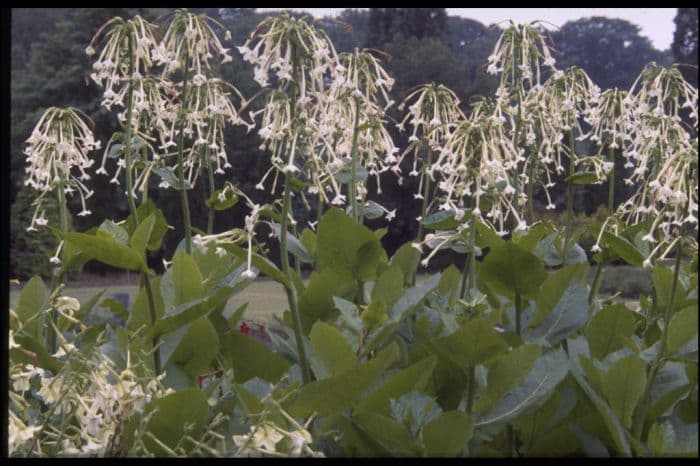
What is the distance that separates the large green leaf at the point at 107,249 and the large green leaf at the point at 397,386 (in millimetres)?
516

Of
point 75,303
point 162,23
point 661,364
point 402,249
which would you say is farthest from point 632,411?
point 162,23

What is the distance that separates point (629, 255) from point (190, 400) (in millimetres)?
973

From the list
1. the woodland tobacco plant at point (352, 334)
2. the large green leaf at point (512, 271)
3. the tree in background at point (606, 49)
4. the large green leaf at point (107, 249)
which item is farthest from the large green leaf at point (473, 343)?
the tree in background at point (606, 49)

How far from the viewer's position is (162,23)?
71.1 inches

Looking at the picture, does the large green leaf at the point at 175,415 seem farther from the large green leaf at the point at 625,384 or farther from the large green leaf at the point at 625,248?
the large green leaf at the point at 625,248

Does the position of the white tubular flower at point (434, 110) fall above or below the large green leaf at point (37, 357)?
above

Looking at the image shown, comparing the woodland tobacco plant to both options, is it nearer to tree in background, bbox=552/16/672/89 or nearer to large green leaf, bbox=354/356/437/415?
large green leaf, bbox=354/356/437/415

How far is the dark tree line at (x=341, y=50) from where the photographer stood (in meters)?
3.24

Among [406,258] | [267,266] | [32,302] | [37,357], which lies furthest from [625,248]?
[32,302]

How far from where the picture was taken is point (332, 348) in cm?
121

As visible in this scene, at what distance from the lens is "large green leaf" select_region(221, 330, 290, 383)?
1636mm

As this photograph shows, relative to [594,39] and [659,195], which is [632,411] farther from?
[594,39]

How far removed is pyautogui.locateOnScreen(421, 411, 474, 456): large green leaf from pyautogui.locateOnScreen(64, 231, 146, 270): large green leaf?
63cm

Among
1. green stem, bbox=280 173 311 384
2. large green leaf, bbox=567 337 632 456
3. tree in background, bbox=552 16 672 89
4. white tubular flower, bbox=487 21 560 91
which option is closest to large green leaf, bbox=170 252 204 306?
green stem, bbox=280 173 311 384
